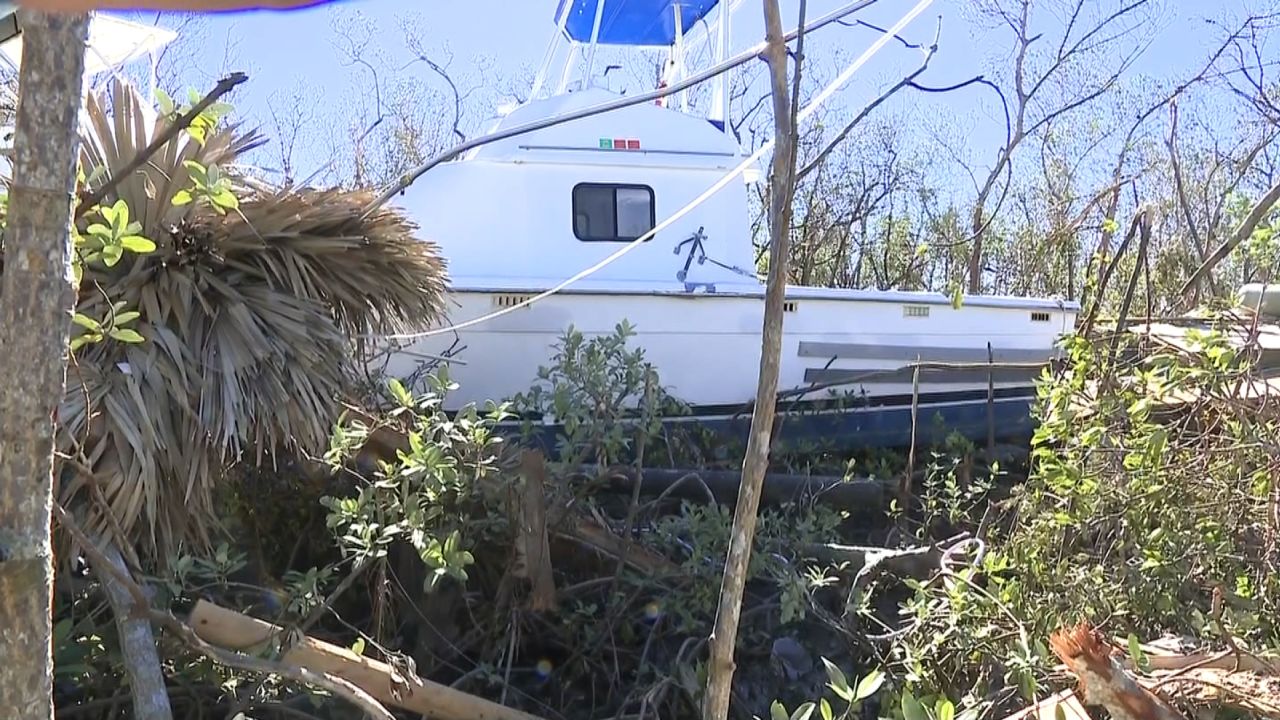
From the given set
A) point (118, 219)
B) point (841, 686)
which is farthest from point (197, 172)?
point (841, 686)

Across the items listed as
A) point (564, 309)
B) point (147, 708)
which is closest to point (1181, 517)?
point (147, 708)

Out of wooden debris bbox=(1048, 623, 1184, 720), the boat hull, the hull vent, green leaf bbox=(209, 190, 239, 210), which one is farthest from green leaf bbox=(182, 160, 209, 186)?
the hull vent

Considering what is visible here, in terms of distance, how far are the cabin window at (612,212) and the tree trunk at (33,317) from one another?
5.71 meters

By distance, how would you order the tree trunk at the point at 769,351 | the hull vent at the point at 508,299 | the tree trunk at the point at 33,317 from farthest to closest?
the hull vent at the point at 508,299 < the tree trunk at the point at 769,351 < the tree trunk at the point at 33,317

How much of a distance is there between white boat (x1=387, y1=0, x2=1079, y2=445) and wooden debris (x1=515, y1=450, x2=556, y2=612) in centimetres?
229

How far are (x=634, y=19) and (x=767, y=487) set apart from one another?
423 cm

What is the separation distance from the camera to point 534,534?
13.2ft

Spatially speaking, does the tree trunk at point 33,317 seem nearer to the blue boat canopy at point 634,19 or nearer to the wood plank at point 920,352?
the wood plank at point 920,352

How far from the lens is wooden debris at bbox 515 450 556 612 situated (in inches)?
158

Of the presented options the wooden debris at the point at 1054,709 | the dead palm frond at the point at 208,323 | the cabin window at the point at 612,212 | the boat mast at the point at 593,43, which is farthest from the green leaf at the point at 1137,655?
the boat mast at the point at 593,43

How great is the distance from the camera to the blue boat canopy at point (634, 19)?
794 centimetres

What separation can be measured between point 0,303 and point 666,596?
119 inches

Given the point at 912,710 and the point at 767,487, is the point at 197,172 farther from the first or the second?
the point at 767,487

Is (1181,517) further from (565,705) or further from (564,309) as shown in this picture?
(564,309)
